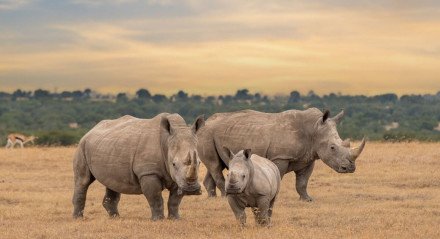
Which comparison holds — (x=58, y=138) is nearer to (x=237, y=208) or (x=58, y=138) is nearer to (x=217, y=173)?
(x=217, y=173)

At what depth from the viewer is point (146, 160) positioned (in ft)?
44.2

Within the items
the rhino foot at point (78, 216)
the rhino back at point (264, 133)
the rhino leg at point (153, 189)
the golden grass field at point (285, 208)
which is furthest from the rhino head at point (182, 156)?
the rhino back at point (264, 133)

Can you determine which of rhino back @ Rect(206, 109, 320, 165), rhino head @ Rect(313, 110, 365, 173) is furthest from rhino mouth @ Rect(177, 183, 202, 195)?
rhino head @ Rect(313, 110, 365, 173)

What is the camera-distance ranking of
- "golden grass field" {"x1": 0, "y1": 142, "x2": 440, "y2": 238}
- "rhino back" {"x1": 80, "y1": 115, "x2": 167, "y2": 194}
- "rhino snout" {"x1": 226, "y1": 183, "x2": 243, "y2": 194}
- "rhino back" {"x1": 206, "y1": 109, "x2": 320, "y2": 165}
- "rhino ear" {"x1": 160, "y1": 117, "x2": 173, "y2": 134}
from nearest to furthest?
"rhino snout" {"x1": 226, "y1": 183, "x2": 243, "y2": 194}
"golden grass field" {"x1": 0, "y1": 142, "x2": 440, "y2": 238}
"rhino ear" {"x1": 160, "y1": 117, "x2": 173, "y2": 134}
"rhino back" {"x1": 80, "y1": 115, "x2": 167, "y2": 194}
"rhino back" {"x1": 206, "y1": 109, "x2": 320, "y2": 165}

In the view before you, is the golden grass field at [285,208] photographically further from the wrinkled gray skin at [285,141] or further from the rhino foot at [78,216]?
the wrinkled gray skin at [285,141]

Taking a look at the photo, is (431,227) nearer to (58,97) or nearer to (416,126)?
(416,126)

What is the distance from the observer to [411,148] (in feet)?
96.3

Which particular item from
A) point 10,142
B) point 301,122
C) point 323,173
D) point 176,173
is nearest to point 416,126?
point 10,142

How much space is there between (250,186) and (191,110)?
3986 inches

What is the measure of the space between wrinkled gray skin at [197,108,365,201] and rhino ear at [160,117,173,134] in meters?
3.68

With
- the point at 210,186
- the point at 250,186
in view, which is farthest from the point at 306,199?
the point at 250,186

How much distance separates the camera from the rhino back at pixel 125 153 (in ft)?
44.3

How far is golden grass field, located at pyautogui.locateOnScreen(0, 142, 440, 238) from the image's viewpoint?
12719mm

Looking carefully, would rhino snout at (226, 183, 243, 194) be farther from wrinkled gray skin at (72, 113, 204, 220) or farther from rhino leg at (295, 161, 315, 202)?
rhino leg at (295, 161, 315, 202)
